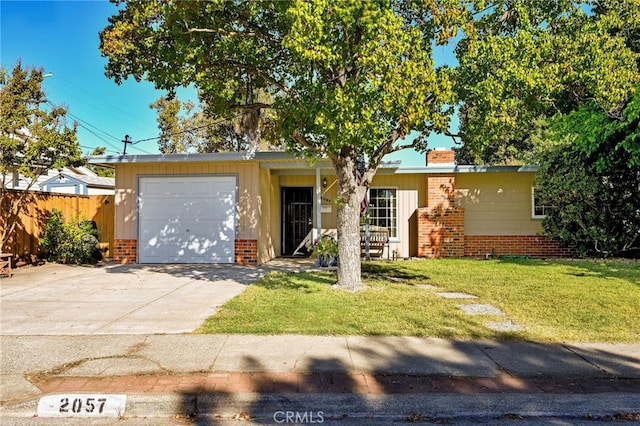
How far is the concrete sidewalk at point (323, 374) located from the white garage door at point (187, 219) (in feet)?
21.1

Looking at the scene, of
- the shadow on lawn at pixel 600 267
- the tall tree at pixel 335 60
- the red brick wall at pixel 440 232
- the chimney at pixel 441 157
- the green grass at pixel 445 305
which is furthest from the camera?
the chimney at pixel 441 157

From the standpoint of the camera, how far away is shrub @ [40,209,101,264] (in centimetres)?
1134

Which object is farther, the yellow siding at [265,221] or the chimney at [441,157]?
the chimney at [441,157]

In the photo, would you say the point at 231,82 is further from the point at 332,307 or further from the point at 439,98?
the point at 332,307

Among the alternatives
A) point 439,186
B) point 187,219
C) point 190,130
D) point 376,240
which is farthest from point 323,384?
point 190,130

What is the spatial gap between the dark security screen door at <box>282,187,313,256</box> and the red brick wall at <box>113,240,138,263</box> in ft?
14.8

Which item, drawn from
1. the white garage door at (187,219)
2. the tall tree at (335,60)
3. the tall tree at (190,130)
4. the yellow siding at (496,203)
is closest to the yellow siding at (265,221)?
the white garage door at (187,219)

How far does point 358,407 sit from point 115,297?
528cm

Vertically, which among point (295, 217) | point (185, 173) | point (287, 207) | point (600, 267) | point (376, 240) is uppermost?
point (185, 173)

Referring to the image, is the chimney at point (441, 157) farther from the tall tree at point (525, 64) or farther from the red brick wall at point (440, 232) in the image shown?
the tall tree at point (525, 64)

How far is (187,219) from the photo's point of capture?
1148cm

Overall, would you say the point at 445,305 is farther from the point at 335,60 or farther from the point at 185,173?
the point at 185,173

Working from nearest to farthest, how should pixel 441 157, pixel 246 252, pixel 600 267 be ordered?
pixel 600 267, pixel 246 252, pixel 441 157

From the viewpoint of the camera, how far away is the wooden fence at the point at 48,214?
10.8 meters
